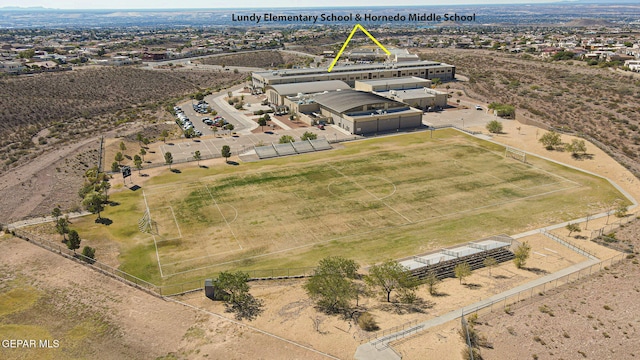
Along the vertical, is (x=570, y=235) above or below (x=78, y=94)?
below

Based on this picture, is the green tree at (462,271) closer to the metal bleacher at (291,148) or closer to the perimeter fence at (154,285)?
the perimeter fence at (154,285)

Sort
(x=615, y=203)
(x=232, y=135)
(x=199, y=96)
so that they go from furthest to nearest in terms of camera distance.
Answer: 1. (x=199, y=96)
2. (x=232, y=135)
3. (x=615, y=203)

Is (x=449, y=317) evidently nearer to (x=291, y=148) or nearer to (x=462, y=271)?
(x=462, y=271)

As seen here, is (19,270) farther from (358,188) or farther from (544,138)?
(544,138)

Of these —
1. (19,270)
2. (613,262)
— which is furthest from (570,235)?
(19,270)

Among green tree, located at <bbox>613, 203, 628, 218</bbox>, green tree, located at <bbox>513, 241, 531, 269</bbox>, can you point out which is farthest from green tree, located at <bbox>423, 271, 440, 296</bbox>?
green tree, located at <bbox>613, 203, 628, 218</bbox>

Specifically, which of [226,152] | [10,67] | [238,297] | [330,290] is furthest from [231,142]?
[10,67]

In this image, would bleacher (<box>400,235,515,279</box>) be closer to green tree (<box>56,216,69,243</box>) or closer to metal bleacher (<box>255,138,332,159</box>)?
green tree (<box>56,216,69,243</box>)

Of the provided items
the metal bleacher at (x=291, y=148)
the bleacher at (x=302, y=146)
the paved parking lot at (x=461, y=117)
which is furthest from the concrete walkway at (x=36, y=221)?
the paved parking lot at (x=461, y=117)
